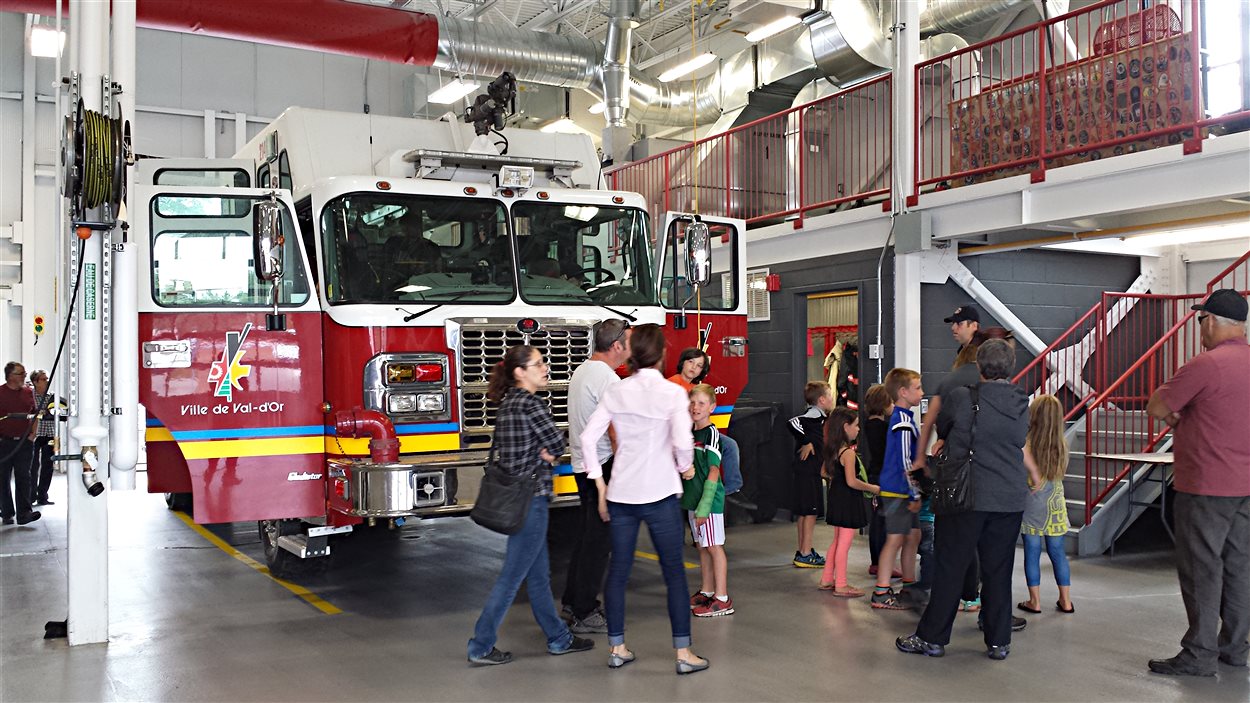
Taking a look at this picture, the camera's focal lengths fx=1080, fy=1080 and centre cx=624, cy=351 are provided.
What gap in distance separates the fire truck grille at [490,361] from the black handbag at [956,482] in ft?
8.69

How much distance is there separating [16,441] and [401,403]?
7331 mm

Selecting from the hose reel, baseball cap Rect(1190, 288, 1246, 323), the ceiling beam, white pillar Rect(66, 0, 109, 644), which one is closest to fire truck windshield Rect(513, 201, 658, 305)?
the hose reel

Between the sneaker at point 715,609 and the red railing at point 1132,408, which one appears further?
the red railing at point 1132,408

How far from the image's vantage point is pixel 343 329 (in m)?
7.25

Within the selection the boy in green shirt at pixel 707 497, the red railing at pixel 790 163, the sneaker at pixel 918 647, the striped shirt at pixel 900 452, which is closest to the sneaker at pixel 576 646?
the boy in green shirt at pixel 707 497

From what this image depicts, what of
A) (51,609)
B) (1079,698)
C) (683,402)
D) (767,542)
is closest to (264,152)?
(51,609)

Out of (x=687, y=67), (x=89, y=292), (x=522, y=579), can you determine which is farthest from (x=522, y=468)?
(x=687, y=67)

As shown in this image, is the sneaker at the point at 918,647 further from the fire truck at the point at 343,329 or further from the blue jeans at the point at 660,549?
A: the fire truck at the point at 343,329

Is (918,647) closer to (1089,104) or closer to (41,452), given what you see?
(1089,104)

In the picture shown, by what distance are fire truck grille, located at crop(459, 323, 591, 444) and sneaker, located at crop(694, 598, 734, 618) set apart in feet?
5.37

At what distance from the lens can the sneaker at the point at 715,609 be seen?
7.18m

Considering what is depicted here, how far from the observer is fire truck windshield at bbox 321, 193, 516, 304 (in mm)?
7397

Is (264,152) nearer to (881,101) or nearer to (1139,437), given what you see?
(881,101)

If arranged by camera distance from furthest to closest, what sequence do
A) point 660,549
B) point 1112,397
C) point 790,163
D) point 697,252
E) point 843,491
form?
point 790,163, point 1112,397, point 697,252, point 843,491, point 660,549
